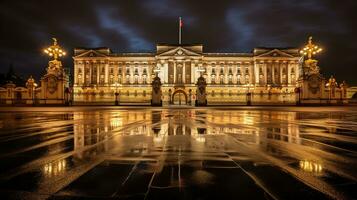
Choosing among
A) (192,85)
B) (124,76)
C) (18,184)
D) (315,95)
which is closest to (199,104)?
(315,95)

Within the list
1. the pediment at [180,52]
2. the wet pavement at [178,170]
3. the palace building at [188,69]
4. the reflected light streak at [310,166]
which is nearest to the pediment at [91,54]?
the palace building at [188,69]

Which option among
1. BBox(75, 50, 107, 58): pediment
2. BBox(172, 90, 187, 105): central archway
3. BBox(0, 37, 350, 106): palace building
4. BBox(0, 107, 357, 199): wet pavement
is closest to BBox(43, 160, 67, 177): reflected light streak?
BBox(0, 107, 357, 199): wet pavement

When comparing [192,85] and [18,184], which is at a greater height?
[192,85]

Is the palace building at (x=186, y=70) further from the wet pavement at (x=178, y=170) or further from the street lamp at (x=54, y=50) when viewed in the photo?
the wet pavement at (x=178, y=170)

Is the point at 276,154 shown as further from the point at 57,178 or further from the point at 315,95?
the point at 315,95

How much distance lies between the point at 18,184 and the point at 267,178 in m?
4.12

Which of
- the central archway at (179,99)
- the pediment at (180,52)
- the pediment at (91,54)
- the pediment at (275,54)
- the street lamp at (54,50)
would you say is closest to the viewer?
the street lamp at (54,50)

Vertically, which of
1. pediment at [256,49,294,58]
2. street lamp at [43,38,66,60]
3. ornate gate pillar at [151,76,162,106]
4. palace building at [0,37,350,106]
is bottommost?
ornate gate pillar at [151,76,162,106]

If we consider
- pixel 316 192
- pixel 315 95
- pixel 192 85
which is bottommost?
pixel 316 192

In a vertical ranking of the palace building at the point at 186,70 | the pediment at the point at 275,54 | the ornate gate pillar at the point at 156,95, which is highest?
the pediment at the point at 275,54

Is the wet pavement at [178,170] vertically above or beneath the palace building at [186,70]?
beneath

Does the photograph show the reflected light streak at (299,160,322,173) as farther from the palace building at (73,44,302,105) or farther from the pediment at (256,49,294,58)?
the pediment at (256,49,294,58)

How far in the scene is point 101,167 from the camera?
5.20 metres

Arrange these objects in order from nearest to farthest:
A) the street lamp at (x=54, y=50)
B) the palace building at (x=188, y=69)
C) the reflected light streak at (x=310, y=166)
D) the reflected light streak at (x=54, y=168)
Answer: the reflected light streak at (x=54, y=168) → the reflected light streak at (x=310, y=166) → the street lamp at (x=54, y=50) → the palace building at (x=188, y=69)
